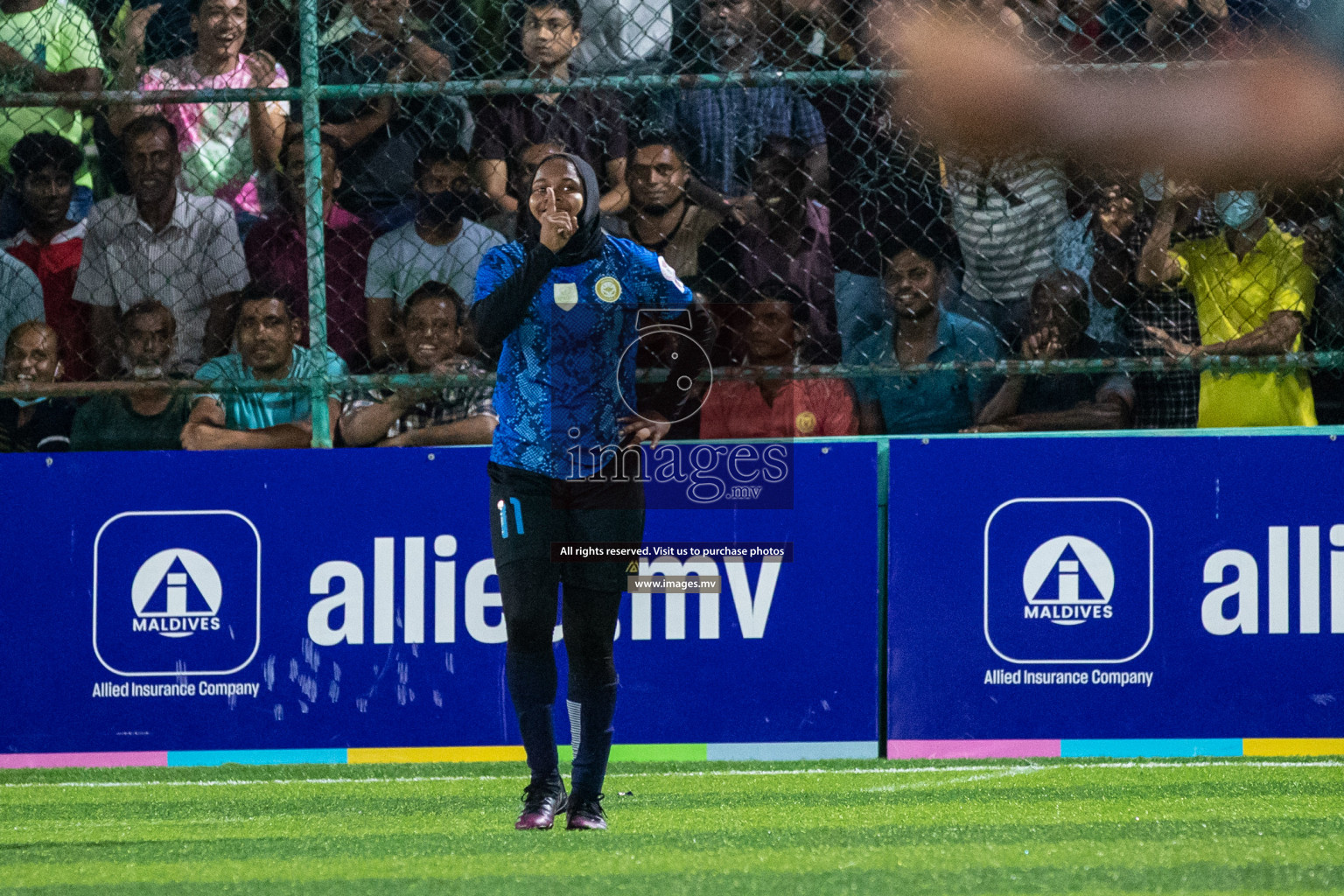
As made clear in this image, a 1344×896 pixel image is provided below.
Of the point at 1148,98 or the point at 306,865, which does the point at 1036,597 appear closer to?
the point at 1148,98

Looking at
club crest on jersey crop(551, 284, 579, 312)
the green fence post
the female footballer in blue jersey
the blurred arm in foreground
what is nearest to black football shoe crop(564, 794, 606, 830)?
the female footballer in blue jersey

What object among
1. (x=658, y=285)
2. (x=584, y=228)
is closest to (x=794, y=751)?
(x=658, y=285)

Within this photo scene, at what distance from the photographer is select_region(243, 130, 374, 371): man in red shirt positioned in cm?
566

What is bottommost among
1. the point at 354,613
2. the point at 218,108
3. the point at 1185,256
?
the point at 354,613

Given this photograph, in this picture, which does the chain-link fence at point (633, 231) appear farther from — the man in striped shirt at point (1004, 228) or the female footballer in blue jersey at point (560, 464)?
the female footballer in blue jersey at point (560, 464)

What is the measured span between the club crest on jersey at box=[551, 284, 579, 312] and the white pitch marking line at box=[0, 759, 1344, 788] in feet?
5.70

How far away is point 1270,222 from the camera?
532 cm

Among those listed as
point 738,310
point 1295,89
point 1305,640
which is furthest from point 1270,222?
point 738,310

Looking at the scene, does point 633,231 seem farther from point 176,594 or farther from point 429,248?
point 176,594

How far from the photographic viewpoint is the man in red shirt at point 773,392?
5.46 m

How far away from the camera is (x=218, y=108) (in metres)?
6.10

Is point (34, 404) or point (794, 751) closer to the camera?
point (794, 751)

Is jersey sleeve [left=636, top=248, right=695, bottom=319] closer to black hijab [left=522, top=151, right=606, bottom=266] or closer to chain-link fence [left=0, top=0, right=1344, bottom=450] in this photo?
black hijab [left=522, top=151, right=606, bottom=266]

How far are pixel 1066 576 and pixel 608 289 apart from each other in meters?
2.08
